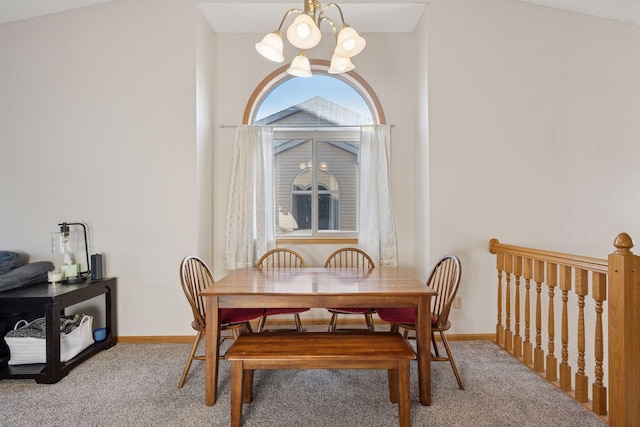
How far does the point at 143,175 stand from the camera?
298cm

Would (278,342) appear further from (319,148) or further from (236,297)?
(319,148)

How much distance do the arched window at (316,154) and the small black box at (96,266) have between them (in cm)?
161

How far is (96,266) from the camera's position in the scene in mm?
2799

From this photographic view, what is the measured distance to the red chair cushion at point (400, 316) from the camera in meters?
2.16

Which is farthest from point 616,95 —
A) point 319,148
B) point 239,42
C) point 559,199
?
point 239,42

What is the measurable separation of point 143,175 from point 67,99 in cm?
95

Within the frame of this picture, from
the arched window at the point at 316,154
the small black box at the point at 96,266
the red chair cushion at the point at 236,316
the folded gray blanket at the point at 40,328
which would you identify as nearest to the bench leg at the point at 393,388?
the red chair cushion at the point at 236,316

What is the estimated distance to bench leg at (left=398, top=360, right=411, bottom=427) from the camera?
1.65 meters

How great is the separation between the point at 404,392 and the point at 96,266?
257 cm

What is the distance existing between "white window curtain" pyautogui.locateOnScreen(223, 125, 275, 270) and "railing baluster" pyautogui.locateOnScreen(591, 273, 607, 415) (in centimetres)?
251

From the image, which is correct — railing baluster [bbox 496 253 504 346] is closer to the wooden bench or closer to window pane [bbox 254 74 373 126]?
the wooden bench

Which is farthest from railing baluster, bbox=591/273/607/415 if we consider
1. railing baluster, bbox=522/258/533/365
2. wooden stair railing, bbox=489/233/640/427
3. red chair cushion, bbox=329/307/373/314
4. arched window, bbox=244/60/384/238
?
arched window, bbox=244/60/384/238

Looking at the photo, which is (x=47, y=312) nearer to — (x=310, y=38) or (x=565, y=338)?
(x=310, y=38)

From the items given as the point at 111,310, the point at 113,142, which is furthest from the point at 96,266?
the point at 113,142
